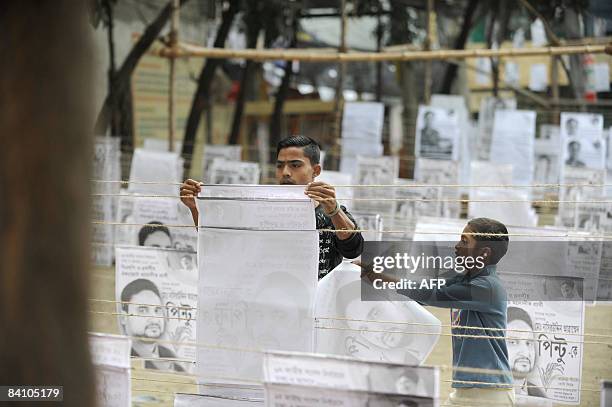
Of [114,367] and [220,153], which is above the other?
[220,153]

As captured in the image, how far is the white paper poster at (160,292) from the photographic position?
3.87m

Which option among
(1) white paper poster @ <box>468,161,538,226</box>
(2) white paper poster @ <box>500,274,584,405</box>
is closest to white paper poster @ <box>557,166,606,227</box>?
(1) white paper poster @ <box>468,161,538,226</box>

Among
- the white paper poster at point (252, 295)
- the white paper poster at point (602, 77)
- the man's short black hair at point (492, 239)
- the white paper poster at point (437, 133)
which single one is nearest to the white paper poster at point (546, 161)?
the white paper poster at point (437, 133)

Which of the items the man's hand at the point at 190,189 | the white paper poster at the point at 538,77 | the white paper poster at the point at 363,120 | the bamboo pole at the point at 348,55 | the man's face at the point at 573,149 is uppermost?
the white paper poster at the point at 538,77

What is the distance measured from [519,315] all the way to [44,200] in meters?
2.45

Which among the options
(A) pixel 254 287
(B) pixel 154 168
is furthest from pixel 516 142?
(A) pixel 254 287

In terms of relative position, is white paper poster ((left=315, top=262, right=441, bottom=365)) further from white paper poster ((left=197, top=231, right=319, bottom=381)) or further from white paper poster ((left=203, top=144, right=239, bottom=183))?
white paper poster ((left=203, top=144, right=239, bottom=183))

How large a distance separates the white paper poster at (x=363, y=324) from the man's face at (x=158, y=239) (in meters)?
3.07

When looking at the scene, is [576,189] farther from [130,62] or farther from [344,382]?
[344,382]

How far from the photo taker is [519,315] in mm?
3451

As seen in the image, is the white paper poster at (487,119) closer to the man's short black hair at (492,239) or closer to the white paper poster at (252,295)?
the man's short black hair at (492,239)

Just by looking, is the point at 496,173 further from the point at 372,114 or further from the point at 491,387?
the point at 491,387

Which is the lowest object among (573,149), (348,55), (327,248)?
(327,248)

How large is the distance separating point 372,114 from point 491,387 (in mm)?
6371
